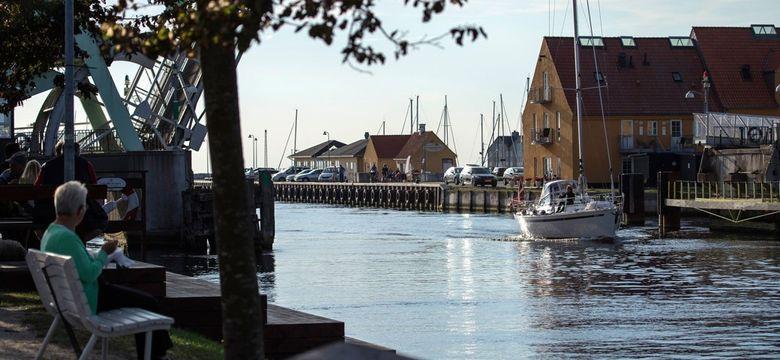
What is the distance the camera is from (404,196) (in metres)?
96.6

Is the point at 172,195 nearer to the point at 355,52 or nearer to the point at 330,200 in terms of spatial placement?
the point at 355,52

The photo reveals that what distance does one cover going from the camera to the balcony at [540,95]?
3366 inches

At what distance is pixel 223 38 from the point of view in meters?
6.51

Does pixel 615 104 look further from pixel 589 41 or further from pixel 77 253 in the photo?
pixel 77 253

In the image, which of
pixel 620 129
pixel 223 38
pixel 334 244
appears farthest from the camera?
pixel 620 129

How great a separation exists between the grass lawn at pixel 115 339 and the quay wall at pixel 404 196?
2324 inches

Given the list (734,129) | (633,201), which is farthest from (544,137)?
(633,201)

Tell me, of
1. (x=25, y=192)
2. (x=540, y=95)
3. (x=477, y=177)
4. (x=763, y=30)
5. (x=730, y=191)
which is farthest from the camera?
(x=477, y=177)

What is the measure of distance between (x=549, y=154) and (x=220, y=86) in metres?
79.4

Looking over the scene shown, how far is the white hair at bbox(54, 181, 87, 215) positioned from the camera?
848 centimetres

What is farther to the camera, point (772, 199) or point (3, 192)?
point (772, 199)

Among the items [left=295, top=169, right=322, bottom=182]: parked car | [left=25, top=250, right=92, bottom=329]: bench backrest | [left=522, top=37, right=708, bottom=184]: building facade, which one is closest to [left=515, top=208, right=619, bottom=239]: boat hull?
[left=522, top=37, right=708, bottom=184]: building facade

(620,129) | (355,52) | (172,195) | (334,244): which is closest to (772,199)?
(334,244)

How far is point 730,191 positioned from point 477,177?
4485cm
